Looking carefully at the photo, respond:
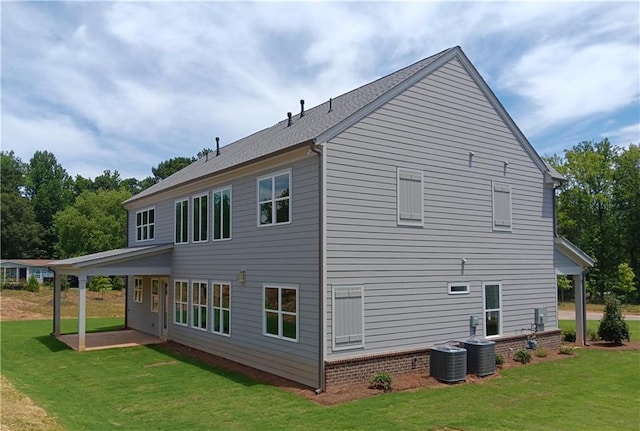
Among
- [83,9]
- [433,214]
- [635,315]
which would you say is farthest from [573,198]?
[83,9]

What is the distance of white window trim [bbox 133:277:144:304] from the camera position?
23.1 m

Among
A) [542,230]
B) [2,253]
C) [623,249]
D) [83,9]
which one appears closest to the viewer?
[83,9]

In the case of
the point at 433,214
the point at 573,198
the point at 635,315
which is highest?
the point at 573,198

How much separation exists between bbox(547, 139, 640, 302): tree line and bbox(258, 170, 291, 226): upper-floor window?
142 feet

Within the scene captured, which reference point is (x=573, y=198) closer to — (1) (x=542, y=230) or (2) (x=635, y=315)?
(2) (x=635, y=315)

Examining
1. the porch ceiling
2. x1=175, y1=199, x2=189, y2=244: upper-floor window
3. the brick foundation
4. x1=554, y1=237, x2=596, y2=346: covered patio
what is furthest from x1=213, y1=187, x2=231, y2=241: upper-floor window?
x1=554, y1=237, x2=596, y2=346: covered patio

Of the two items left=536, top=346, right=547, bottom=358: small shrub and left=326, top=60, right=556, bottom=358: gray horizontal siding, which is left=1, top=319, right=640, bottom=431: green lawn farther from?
left=326, top=60, right=556, bottom=358: gray horizontal siding

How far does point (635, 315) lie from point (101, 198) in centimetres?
5387

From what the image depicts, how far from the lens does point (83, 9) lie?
11.4m

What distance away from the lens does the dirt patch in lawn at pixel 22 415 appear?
26.1 feet

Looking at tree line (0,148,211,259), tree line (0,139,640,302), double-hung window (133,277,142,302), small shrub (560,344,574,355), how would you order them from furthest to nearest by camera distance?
tree line (0,148,211,259) < tree line (0,139,640,302) < double-hung window (133,277,142,302) < small shrub (560,344,574,355)

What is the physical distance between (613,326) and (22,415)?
58.3 feet

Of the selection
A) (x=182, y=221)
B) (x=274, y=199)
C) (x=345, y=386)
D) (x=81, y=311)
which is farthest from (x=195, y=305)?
(x=345, y=386)

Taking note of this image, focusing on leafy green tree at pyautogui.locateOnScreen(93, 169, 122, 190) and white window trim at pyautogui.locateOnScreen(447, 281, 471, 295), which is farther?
leafy green tree at pyautogui.locateOnScreen(93, 169, 122, 190)
